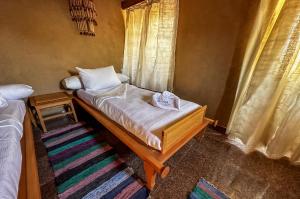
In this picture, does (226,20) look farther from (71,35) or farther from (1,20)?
(1,20)

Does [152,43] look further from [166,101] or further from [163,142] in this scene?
[163,142]

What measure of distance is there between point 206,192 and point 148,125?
785 mm

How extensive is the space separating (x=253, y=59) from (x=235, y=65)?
0.24 metres

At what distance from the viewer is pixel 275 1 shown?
4.37 ft

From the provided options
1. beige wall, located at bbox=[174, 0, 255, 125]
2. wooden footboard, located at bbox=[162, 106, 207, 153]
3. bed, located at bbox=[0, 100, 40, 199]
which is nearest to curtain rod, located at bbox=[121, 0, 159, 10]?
beige wall, located at bbox=[174, 0, 255, 125]

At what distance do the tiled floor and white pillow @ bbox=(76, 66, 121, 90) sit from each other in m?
0.98

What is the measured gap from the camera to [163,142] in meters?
1.13

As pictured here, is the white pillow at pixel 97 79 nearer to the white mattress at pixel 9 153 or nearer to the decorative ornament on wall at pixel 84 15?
the decorative ornament on wall at pixel 84 15

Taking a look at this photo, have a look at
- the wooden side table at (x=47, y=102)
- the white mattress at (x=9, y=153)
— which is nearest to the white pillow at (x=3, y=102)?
the white mattress at (x=9, y=153)

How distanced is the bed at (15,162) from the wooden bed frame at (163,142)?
2.39 feet

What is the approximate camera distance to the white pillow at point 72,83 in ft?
7.17

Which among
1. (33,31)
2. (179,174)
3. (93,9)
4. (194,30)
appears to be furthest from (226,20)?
(33,31)

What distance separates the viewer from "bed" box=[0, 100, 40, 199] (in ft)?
2.46

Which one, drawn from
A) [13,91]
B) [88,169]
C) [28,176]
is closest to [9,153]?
Result: [28,176]
